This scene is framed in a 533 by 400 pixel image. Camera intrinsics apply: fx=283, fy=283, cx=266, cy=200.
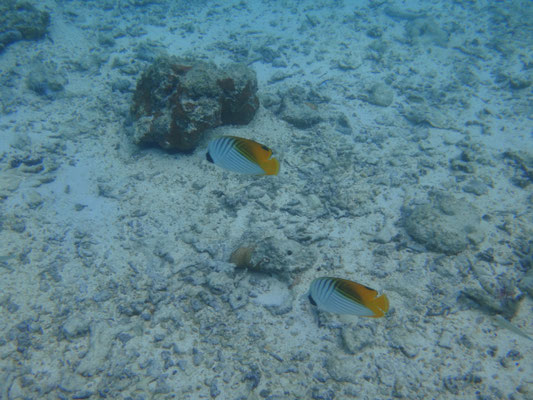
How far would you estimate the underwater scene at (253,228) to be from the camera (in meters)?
2.71

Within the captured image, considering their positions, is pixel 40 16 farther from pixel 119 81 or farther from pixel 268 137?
pixel 268 137

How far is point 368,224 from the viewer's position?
3.99 m

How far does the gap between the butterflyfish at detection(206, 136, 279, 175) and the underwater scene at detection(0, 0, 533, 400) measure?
13 millimetres

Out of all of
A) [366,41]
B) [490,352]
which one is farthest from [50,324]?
[366,41]

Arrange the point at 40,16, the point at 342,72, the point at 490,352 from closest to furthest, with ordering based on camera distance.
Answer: the point at 490,352, the point at 40,16, the point at 342,72

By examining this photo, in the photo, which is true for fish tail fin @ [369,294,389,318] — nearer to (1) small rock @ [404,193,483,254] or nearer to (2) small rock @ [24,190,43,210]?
(1) small rock @ [404,193,483,254]

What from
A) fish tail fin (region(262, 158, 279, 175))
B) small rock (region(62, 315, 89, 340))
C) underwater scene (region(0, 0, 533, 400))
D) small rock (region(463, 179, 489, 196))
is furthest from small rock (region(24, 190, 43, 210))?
small rock (region(463, 179, 489, 196))

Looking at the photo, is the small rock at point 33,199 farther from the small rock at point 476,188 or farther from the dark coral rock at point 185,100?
the small rock at point 476,188

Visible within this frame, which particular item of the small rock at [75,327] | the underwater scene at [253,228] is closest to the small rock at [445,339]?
the underwater scene at [253,228]

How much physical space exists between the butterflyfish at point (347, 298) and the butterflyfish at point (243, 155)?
3.25 feet

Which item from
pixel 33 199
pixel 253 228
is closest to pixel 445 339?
pixel 253 228

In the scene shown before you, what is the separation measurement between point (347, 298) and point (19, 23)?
28.7 feet

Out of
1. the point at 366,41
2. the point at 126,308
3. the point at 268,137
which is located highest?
the point at 366,41

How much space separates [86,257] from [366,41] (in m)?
9.01
